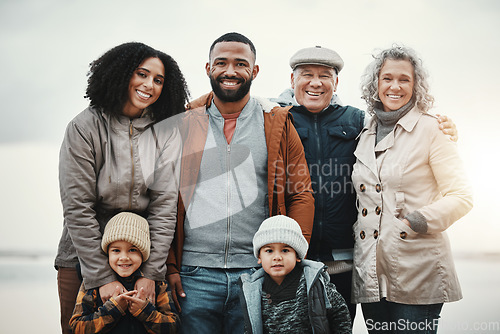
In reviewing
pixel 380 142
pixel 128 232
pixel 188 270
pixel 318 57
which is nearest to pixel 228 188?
pixel 188 270

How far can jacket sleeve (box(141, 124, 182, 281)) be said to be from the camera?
2.65 meters

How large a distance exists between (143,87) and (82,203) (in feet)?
Answer: 2.33

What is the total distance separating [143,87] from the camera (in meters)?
2.75

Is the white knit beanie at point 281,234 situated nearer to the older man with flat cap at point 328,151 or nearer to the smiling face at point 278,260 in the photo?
the smiling face at point 278,260

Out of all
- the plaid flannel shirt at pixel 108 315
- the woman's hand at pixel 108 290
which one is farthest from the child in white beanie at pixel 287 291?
the woman's hand at pixel 108 290

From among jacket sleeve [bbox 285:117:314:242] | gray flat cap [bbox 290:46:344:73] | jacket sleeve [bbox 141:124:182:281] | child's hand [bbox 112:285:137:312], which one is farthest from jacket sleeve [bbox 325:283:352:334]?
gray flat cap [bbox 290:46:344:73]

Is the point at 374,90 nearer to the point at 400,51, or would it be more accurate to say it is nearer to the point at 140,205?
the point at 400,51

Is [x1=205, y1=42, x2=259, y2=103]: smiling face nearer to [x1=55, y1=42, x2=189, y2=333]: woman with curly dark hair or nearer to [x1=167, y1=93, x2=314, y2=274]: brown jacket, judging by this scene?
[x1=167, y1=93, x2=314, y2=274]: brown jacket

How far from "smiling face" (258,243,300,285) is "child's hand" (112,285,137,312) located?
0.69 metres

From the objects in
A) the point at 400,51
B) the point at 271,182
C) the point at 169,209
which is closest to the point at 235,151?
the point at 271,182

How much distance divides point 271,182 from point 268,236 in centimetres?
37

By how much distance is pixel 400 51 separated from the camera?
3023 millimetres

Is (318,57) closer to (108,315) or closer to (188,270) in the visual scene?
(188,270)

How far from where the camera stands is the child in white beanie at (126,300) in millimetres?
2482
